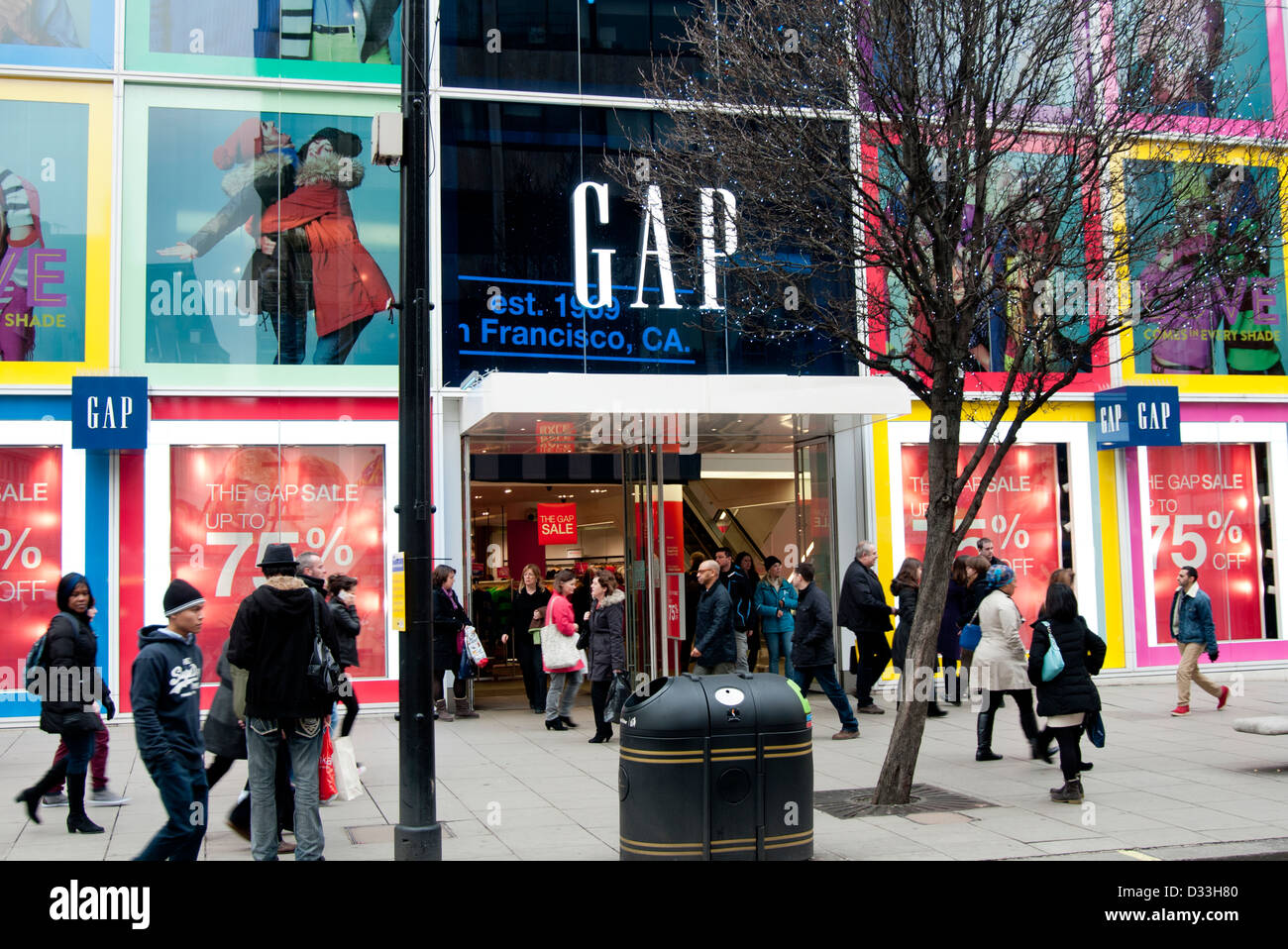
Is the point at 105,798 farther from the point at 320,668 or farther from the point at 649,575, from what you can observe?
the point at 649,575

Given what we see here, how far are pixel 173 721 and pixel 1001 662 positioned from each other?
7.19m

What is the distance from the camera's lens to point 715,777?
6.64 metres

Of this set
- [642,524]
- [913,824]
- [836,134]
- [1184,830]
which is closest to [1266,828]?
[1184,830]

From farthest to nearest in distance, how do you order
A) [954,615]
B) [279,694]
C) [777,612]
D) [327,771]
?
[777,612] → [954,615] → [327,771] → [279,694]

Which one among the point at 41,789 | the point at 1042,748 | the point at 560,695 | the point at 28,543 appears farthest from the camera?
the point at 28,543

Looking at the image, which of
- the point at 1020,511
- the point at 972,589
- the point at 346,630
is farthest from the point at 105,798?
the point at 1020,511

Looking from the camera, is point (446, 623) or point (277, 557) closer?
point (277, 557)

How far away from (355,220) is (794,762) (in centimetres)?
1028

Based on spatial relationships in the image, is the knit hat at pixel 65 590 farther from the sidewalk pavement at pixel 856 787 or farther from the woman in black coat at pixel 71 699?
the sidewalk pavement at pixel 856 787

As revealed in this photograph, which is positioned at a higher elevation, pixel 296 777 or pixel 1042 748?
pixel 296 777

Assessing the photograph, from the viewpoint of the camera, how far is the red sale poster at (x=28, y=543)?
13062 millimetres

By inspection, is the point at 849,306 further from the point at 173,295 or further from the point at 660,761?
the point at 173,295

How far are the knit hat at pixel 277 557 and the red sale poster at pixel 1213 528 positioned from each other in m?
13.4

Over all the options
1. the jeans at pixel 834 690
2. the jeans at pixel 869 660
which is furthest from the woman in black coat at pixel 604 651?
the jeans at pixel 869 660
